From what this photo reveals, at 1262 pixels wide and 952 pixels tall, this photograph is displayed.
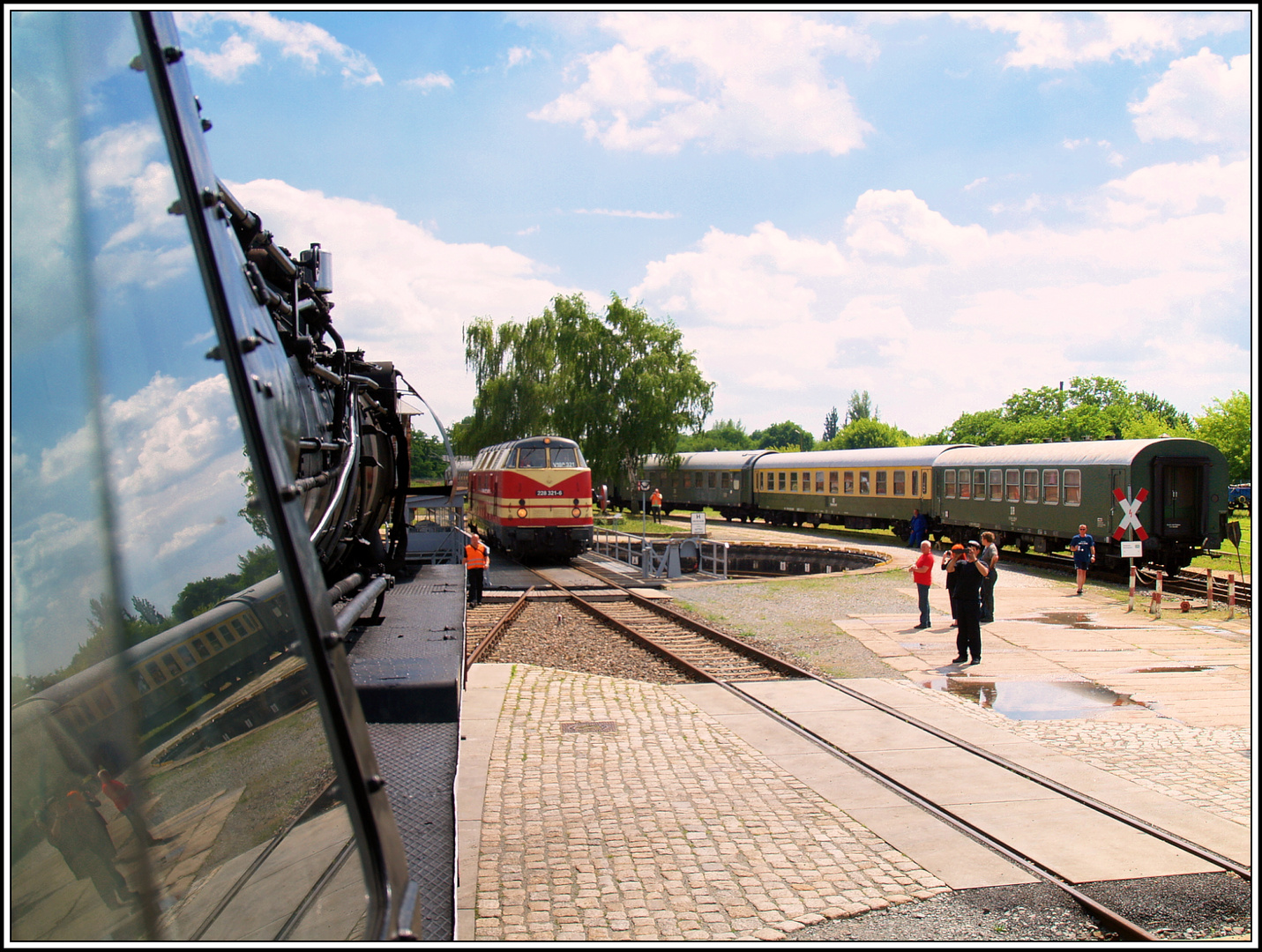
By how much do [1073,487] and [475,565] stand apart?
49.5 feet

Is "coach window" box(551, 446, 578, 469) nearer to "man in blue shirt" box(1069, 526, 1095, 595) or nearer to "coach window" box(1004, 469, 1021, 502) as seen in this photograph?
"coach window" box(1004, 469, 1021, 502)

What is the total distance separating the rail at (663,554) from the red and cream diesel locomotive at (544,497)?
179 centimetres

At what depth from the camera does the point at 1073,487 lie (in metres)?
21.5

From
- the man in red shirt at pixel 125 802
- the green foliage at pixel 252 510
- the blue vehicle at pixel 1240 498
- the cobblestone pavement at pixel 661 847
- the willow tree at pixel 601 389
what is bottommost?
the cobblestone pavement at pixel 661 847

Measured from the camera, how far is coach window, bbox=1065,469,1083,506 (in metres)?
21.3

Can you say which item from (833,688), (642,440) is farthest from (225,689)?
(642,440)

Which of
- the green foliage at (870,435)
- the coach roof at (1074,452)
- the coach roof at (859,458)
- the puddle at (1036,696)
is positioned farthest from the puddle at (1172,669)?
the green foliage at (870,435)

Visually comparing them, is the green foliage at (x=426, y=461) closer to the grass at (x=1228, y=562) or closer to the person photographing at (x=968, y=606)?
the person photographing at (x=968, y=606)

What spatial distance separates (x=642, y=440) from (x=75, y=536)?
1583 inches

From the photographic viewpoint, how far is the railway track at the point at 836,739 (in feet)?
17.0

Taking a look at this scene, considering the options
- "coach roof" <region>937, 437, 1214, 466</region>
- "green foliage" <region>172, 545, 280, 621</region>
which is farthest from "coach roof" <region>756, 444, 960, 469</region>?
"green foliage" <region>172, 545, 280, 621</region>

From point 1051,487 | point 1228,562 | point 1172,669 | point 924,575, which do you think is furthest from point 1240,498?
point 1172,669

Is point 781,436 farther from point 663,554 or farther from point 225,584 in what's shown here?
point 225,584

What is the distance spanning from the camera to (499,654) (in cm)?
1226
